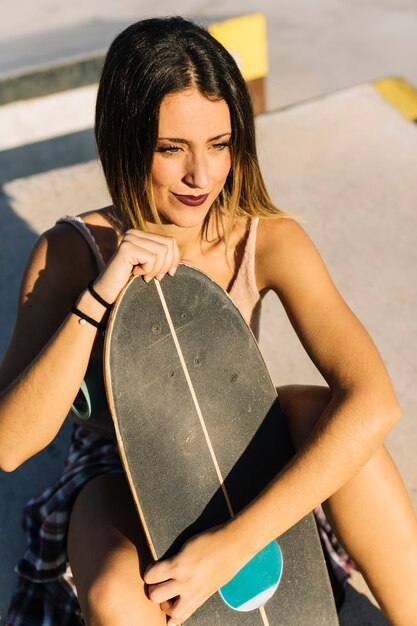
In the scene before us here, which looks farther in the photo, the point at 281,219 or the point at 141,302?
the point at 281,219

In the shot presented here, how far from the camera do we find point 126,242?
5.94 ft

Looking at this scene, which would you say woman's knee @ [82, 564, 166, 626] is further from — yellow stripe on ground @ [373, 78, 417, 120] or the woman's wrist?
yellow stripe on ground @ [373, 78, 417, 120]

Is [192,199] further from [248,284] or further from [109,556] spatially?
[109,556]

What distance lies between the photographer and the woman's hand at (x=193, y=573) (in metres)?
1.74

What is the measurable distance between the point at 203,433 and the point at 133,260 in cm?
45

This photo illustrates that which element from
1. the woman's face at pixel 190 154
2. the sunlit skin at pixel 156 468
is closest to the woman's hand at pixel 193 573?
the sunlit skin at pixel 156 468

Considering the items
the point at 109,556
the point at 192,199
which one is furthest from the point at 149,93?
the point at 109,556

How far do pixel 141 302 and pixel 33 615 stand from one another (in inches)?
35.7

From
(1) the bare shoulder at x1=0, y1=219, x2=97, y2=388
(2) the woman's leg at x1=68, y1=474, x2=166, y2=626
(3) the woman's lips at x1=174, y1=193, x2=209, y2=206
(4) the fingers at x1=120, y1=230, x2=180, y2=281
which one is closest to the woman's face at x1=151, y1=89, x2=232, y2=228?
(3) the woman's lips at x1=174, y1=193, x2=209, y2=206

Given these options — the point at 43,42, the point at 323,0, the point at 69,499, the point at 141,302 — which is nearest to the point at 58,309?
the point at 141,302

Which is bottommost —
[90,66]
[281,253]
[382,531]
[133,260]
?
[382,531]

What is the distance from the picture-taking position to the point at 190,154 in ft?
6.06

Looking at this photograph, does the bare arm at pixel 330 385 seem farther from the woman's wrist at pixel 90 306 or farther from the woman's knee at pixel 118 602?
the woman's wrist at pixel 90 306

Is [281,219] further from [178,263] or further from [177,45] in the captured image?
[177,45]
